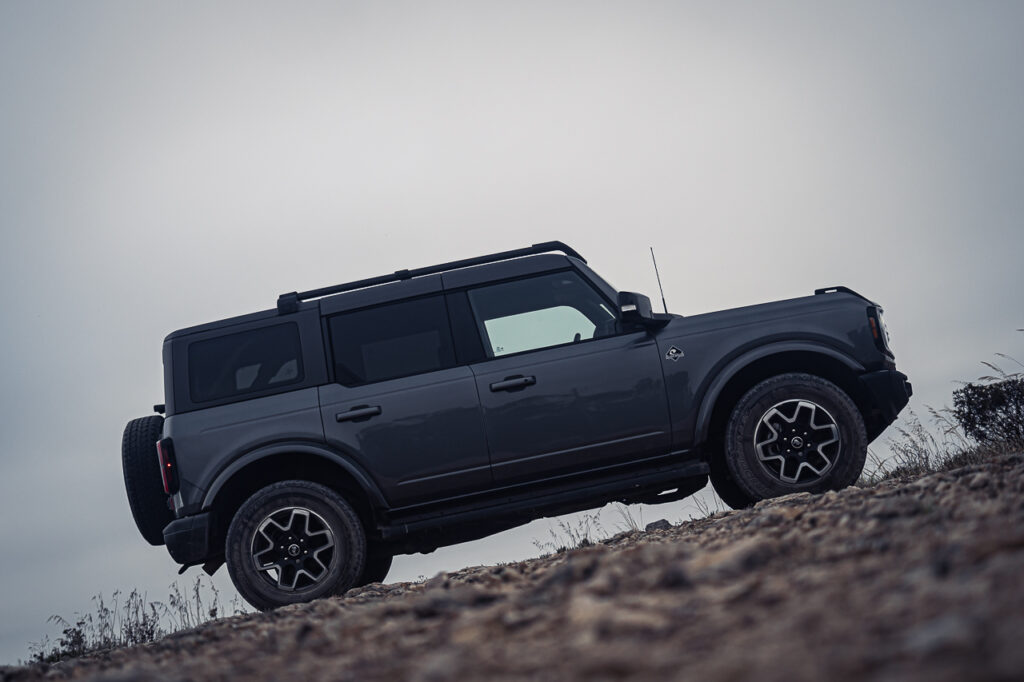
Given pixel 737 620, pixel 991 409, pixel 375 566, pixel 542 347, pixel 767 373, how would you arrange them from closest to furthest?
pixel 737 620
pixel 542 347
pixel 767 373
pixel 375 566
pixel 991 409

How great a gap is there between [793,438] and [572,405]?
5.09 feet

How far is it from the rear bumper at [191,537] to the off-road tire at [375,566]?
106 centimetres

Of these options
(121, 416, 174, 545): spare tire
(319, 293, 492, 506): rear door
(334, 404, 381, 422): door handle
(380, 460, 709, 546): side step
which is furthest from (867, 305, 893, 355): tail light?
(121, 416, 174, 545): spare tire

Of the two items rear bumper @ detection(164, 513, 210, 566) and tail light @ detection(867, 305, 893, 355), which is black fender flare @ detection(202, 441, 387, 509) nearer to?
rear bumper @ detection(164, 513, 210, 566)

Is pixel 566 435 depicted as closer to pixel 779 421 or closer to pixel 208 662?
pixel 779 421

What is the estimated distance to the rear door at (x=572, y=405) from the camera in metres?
6.04

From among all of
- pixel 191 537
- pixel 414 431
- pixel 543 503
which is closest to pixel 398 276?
pixel 414 431

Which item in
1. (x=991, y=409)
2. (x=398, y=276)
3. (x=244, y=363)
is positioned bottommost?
(x=991, y=409)

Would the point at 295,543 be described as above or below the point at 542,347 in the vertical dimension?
below

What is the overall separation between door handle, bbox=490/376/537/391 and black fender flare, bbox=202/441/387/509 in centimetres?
106

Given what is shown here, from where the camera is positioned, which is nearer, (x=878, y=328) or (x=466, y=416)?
(x=466, y=416)

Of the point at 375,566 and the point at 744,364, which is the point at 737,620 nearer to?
the point at 744,364

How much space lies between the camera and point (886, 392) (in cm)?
625

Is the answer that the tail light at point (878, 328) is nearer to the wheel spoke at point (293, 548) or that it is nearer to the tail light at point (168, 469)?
the wheel spoke at point (293, 548)
